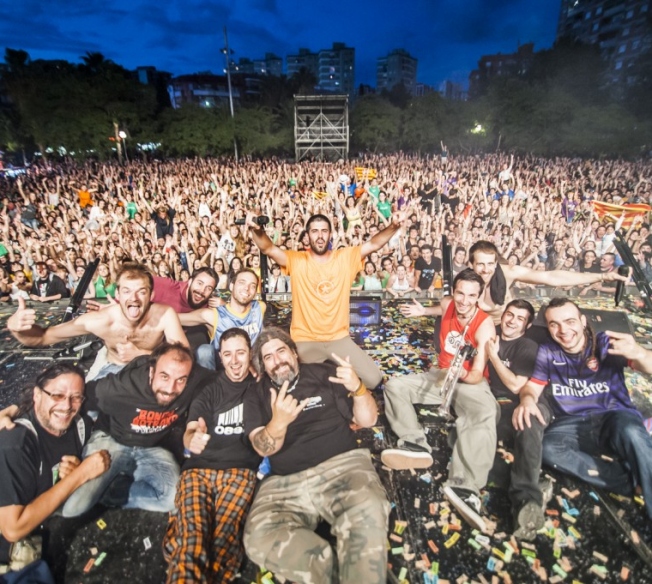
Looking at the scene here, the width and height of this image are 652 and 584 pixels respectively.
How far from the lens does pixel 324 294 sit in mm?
4496

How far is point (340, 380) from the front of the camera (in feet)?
10.6

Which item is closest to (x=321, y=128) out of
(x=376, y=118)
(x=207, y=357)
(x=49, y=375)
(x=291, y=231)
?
(x=376, y=118)

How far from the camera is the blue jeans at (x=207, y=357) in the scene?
14.9 ft

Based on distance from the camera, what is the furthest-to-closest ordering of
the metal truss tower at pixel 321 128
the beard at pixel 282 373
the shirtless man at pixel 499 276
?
1. the metal truss tower at pixel 321 128
2. the shirtless man at pixel 499 276
3. the beard at pixel 282 373

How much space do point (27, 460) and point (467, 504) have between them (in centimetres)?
328

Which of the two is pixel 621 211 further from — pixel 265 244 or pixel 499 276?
pixel 265 244

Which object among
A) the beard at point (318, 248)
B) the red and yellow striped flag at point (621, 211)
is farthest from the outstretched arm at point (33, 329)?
the red and yellow striped flag at point (621, 211)

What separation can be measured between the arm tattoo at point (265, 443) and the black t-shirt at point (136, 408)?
85 centimetres

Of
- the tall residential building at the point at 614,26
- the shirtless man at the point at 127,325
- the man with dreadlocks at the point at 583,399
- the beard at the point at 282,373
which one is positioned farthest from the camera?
the tall residential building at the point at 614,26

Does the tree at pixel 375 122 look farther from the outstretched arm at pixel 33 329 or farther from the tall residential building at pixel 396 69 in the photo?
the tall residential building at pixel 396 69

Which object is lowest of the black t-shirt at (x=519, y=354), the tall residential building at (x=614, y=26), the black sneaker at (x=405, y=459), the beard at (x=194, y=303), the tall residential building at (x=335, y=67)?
the black sneaker at (x=405, y=459)

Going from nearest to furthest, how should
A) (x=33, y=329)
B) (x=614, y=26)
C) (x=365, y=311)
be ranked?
(x=33, y=329) → (x=365, y=311) → (x=614, y=26)

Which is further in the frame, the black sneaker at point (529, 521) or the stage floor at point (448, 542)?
the black sneaker at point (529, 521)

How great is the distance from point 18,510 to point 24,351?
4163 mm
